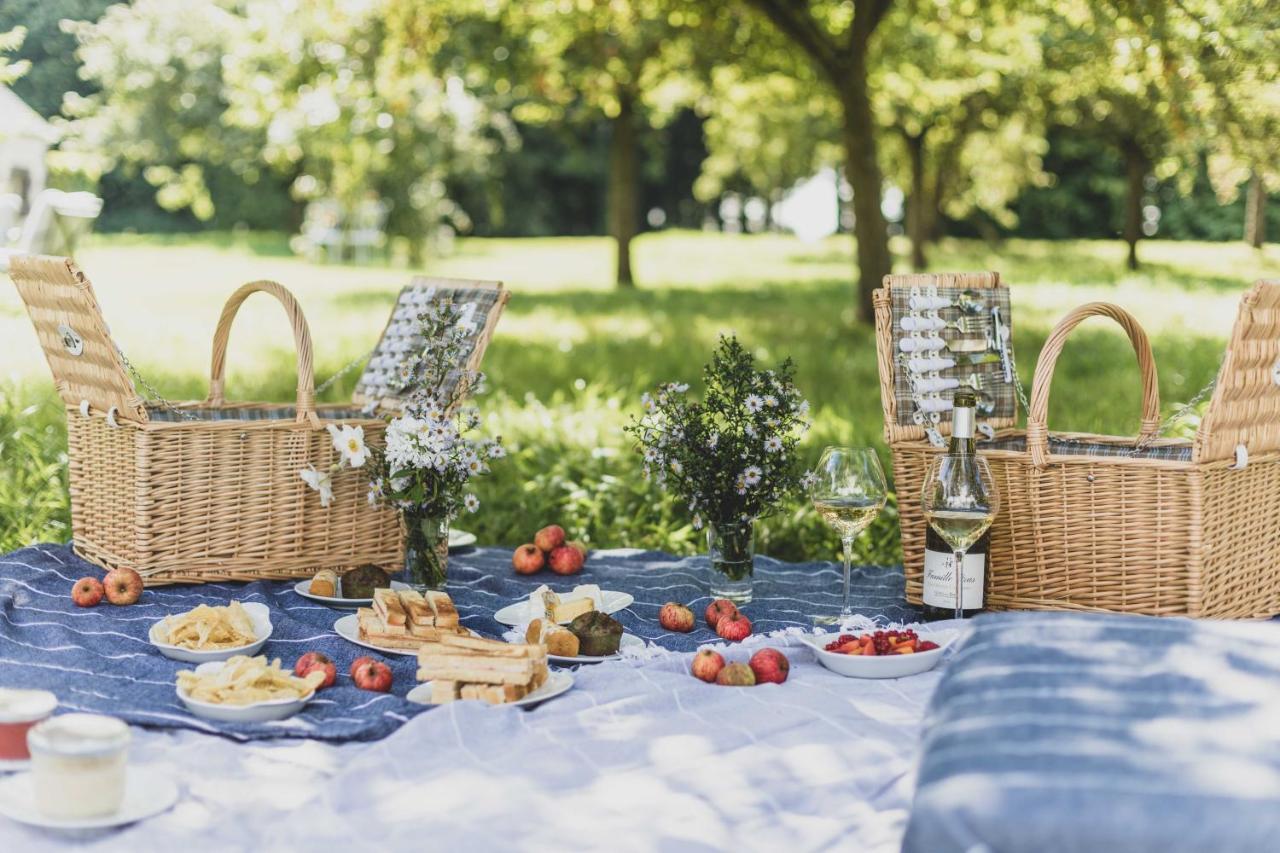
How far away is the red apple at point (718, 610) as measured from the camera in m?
3.08

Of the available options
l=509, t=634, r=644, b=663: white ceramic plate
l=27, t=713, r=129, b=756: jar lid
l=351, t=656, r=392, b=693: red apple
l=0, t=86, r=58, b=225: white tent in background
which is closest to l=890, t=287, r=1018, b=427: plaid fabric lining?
l=509, t=634, r=644, b=663: white ceramic plate

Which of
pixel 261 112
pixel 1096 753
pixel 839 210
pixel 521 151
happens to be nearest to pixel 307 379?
pixel 1096 753

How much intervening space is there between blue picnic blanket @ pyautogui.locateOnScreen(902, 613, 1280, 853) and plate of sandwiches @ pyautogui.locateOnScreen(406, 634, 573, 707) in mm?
798

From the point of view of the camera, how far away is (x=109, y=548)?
3.51 m

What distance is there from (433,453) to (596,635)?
665 millimetres

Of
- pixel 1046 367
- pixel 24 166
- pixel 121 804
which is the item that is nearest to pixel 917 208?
pixel 24 166

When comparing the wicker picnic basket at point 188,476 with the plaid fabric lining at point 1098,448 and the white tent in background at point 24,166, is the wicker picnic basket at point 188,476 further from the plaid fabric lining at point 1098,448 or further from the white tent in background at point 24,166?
the white tent in background at point 24,166

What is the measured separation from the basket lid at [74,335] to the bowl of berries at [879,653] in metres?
1.74

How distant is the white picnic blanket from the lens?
6.62 feet

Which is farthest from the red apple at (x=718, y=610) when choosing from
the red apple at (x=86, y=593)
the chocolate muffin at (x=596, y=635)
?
the red apple at (x=86, y=593)

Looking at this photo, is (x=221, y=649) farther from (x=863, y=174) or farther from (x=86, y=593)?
(x=863, y=174)

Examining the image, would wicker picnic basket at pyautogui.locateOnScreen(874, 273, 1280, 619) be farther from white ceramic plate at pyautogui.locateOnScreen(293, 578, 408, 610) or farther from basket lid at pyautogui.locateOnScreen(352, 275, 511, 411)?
white ceramic plate at pyautogui.locateOnScreen(293, 578, 408, 610)

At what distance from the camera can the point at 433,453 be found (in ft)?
10.6

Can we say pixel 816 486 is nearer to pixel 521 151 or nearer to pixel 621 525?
pixel 621 525
